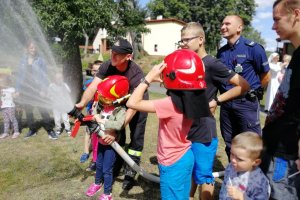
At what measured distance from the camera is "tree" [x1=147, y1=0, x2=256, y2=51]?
54.2m

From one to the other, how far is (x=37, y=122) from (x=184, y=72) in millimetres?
6763

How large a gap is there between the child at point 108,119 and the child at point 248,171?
1.81 metres

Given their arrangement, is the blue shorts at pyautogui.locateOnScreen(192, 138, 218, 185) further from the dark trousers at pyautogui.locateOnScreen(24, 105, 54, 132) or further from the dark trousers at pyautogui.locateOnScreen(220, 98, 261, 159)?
the dark trousers at pyautogui.locateOnScreen(24, 105, 54, 132)

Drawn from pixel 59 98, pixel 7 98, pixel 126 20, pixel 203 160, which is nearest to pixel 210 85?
pixel 203 160

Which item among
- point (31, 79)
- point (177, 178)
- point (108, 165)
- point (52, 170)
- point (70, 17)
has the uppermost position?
point (70, 17)

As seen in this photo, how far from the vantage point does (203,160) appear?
3578 mm

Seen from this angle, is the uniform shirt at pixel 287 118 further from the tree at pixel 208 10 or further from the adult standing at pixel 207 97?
the tree at pixel 208 10

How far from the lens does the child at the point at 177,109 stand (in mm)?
2826

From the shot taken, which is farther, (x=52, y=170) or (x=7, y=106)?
(x=7, y=106)

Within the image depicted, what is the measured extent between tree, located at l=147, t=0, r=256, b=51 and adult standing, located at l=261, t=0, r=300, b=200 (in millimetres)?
52888

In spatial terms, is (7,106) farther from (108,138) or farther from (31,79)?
(108,138)

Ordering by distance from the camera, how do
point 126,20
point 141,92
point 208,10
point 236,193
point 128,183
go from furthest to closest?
point 208,10 → point 126,20 → point 128,183 → point 141,92 → point 236,193

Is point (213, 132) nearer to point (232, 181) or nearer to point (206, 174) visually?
point (206, 174)

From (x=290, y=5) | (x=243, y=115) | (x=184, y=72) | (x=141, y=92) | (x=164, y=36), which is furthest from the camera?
(x=164, y=36)
